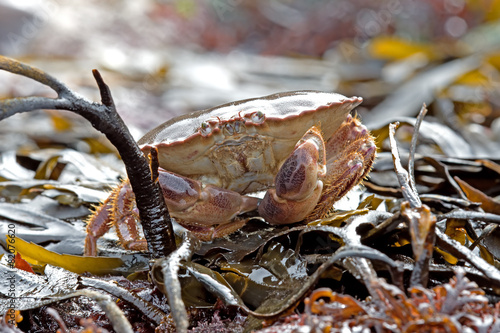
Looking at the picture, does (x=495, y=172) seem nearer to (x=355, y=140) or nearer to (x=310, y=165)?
(x=355, y=140)

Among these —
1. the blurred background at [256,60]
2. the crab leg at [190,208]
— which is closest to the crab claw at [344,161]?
the crab leg at [190,208]

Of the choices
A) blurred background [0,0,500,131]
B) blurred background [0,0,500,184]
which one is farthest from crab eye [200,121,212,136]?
blurred background [0,0,500,131]

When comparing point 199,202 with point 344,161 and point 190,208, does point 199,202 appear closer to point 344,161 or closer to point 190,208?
point 190,208

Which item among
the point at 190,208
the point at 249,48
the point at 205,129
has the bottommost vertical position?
the point at 190,208

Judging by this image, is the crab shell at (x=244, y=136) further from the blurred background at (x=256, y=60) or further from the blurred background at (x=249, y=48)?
the blurred background at (x=249, y=48)

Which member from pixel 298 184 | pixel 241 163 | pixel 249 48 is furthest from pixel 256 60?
pixel 298 184

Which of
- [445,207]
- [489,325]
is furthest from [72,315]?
[445,207]

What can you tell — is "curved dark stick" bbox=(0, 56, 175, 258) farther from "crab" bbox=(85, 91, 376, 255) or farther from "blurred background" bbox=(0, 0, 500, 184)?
"blurred background" bbox=(0, 0, 500, 184)
